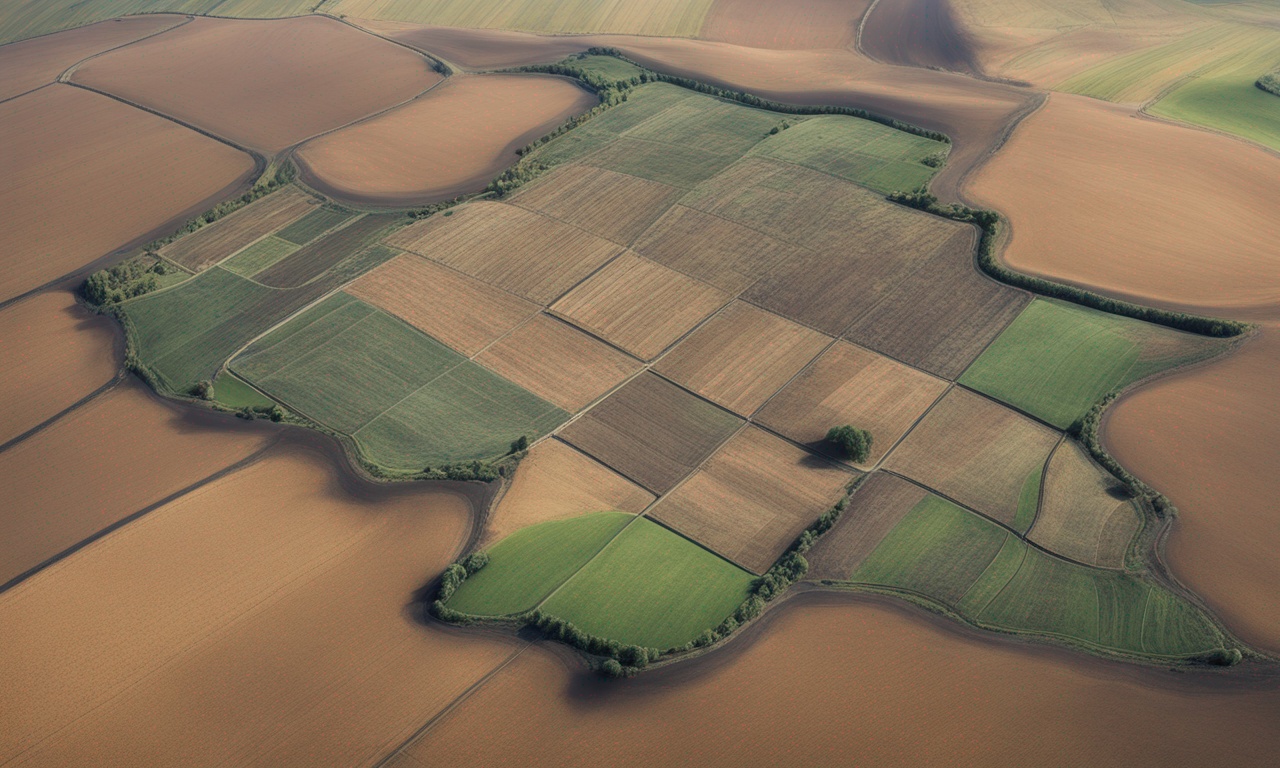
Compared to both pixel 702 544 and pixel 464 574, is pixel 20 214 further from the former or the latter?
pixel 702 544

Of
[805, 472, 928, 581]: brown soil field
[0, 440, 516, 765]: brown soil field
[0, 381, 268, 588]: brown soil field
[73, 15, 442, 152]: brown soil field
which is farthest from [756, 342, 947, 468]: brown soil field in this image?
[73, 15, 442, 152]: brown soil field

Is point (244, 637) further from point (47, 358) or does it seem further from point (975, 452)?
point (975, 452)

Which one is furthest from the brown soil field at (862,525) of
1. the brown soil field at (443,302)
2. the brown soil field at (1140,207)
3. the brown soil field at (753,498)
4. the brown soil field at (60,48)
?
the brown soil field at (60,48)

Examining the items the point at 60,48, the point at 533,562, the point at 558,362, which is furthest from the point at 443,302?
the point at 60,48

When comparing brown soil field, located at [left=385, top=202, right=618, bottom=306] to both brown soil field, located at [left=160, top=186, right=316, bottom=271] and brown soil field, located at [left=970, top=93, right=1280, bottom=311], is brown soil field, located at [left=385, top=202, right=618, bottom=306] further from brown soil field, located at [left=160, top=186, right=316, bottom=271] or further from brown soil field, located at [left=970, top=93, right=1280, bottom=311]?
brown soil field, located at [left=970, top=93, right=1280, bottom=311]

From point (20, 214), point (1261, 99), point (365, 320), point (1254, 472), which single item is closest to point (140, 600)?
point (365, 320)
